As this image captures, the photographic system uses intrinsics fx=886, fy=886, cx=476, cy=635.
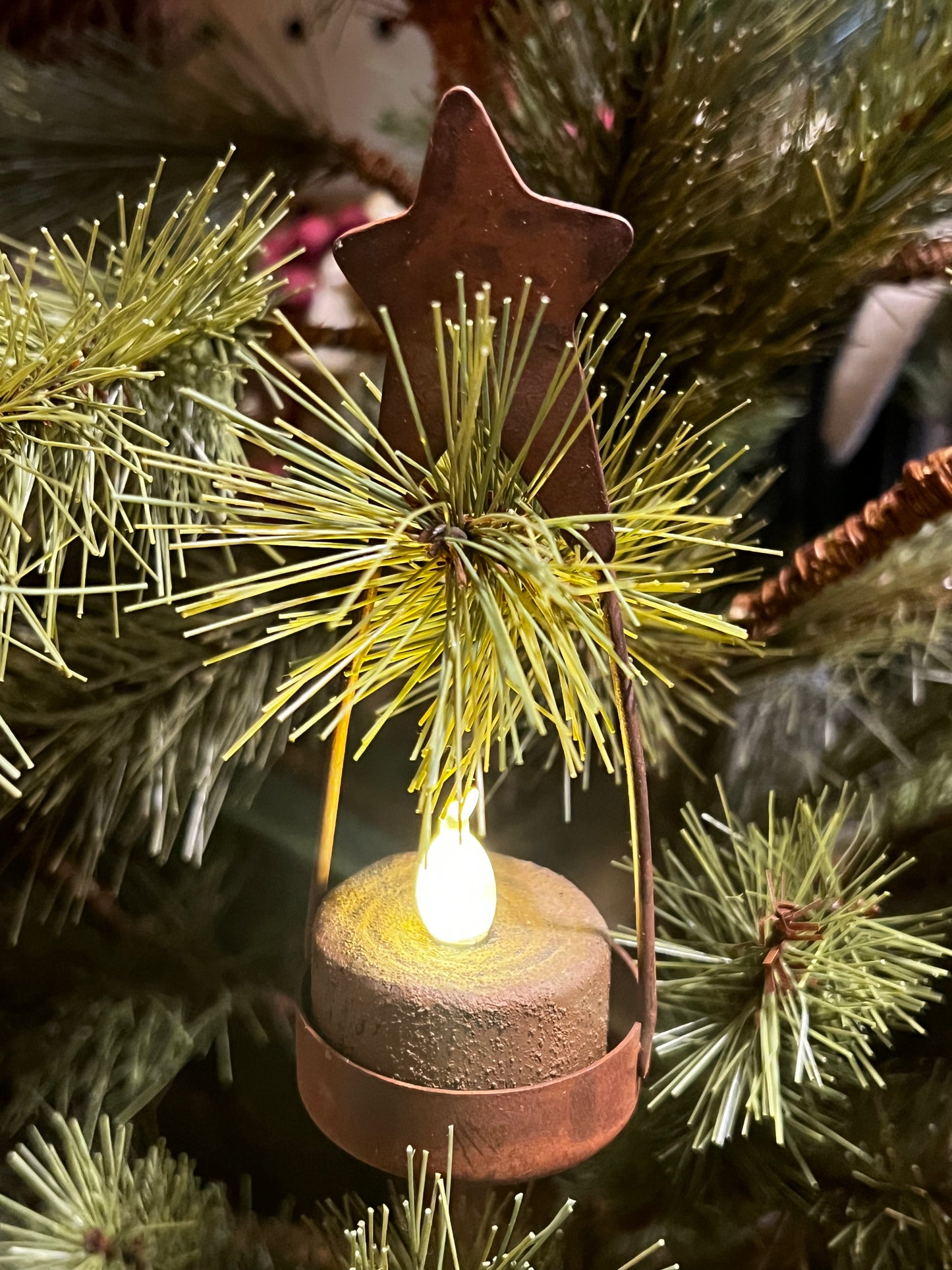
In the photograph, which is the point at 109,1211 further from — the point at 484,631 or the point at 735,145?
the point at 735,145

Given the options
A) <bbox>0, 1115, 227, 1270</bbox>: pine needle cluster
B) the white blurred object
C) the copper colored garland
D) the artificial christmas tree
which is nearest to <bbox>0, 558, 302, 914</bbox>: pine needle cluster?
the artificial christmas tree

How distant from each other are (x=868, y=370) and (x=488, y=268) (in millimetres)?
396

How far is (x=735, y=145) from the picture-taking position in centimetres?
32

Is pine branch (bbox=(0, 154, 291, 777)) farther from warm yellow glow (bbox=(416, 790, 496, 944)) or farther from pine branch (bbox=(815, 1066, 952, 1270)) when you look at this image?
pine branch (bbox=(815, 1066, 952, 1270))

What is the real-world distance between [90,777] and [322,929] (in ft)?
0.50

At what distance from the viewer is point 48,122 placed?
393 millimetres

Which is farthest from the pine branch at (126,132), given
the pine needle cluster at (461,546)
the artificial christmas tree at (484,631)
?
the pine needle cluster at (461,546)

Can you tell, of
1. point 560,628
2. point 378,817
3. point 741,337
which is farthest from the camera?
point 378,817

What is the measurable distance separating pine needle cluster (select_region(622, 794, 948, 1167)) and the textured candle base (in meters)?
0.07

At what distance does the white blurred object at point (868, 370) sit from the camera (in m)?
0.53

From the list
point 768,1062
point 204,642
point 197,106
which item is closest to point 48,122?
point 197,106

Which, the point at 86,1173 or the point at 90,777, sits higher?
the point at 90,777

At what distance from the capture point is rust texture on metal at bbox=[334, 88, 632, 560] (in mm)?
207

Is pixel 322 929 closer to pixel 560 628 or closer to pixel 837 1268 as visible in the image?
pixel 560 628
